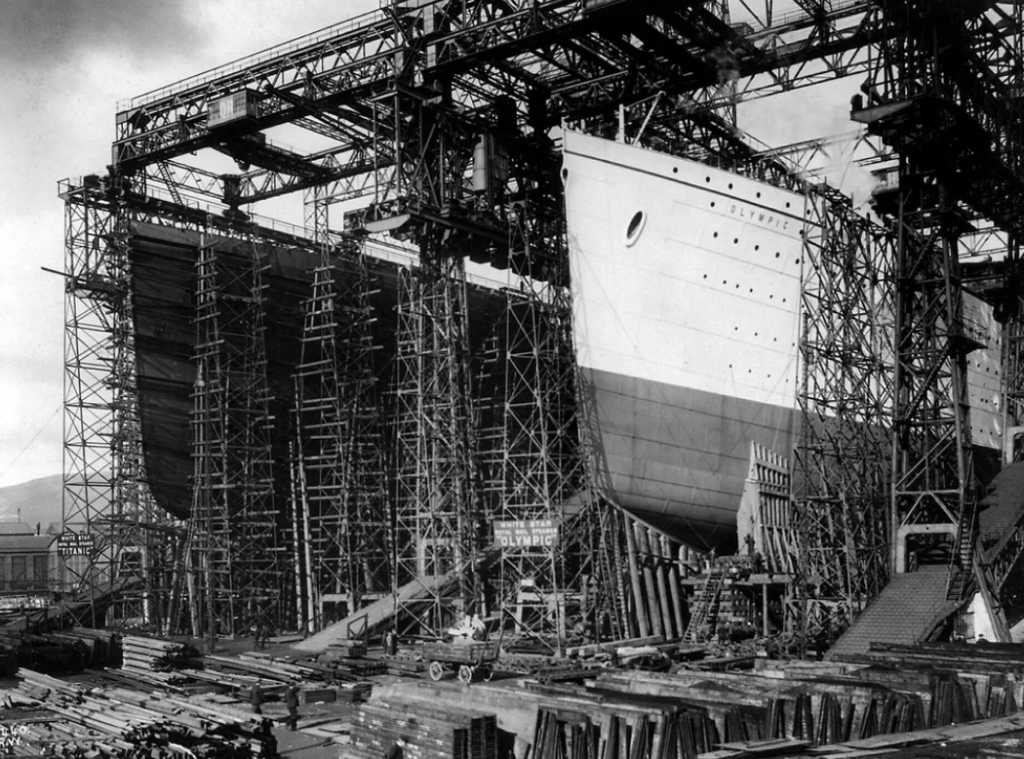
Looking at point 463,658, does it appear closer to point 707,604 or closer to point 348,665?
point 348,665

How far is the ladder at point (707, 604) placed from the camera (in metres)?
25.5

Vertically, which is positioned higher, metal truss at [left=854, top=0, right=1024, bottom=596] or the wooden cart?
metal truss at [left=854, top=0, right=1024, bottom=596]

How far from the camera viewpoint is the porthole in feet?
86.3

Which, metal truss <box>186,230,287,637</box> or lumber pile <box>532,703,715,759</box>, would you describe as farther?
metal truss <box>186,230,287,637</box>

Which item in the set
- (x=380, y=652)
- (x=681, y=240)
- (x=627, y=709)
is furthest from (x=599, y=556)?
(x=627, y=709)

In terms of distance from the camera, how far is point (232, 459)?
1378 inches

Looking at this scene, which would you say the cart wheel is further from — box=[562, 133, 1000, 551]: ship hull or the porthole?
the porthole

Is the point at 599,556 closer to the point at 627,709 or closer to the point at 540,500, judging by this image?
the point at 540,500

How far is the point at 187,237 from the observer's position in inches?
1433

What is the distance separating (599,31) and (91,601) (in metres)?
22.3

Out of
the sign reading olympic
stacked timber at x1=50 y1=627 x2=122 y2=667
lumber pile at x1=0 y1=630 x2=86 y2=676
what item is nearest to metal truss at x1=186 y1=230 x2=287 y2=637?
stacked timber at x1=50 y1=627 x2=122 y2=667

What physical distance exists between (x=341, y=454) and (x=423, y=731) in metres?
20.5

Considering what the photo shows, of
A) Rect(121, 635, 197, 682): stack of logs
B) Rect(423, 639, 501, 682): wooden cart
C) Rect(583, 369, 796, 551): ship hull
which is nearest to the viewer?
Rect(423, 639, 501, 682): wooden cart

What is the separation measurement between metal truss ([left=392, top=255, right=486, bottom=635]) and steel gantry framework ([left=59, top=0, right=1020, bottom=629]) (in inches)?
3.2
